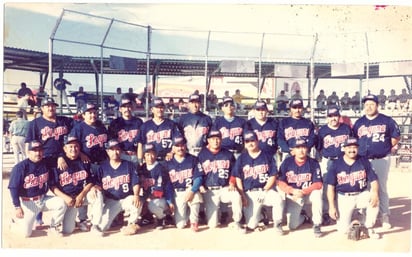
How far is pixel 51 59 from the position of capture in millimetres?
5656

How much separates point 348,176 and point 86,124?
313cm

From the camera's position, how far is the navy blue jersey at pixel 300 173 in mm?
5082

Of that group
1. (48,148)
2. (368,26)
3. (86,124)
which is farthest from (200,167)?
(368,26)

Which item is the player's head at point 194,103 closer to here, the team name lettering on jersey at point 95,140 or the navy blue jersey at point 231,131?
the navy blue jersey at point 231,131

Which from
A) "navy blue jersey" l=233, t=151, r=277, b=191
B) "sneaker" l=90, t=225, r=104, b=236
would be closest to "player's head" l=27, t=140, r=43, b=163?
"sneaker" l=90, t=225, r=104, b=236

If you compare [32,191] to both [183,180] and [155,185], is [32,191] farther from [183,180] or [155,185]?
[183,180]

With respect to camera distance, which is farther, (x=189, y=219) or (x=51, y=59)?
(x=51, y=59)

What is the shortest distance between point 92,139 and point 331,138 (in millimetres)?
2887

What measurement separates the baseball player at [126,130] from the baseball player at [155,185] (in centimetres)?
30

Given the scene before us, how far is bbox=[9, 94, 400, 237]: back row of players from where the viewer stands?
4.98m

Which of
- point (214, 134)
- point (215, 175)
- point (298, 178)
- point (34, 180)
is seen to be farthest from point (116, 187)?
point (298, 178)

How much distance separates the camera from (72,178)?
5.02m

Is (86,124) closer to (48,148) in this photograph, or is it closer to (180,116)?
(48,148)

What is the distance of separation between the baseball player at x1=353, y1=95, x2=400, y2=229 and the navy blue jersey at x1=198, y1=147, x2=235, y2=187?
161 centimetres
